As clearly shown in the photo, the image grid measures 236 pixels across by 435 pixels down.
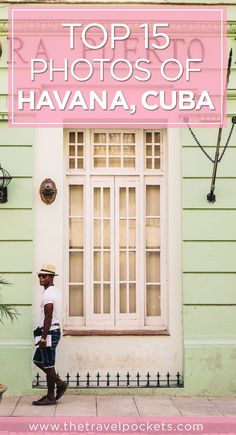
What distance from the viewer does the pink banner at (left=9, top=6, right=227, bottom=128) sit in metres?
10.7

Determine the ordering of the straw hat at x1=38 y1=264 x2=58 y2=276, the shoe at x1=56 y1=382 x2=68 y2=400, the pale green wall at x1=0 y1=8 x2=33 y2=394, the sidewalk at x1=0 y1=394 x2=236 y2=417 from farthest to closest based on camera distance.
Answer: the pale green wall at x1=0 y1=8 x2=33 y2=394 → the straw hat at x1=38 y1=264 x2=58 y2=276 → the shoe at x1=56 y1=382 x2=68 y2=400 → the sidewalk at x1=0 y1=394 x2=236 y2=417

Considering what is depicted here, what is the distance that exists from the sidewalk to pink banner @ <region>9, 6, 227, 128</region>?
13.7ft

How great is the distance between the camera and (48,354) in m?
9.54

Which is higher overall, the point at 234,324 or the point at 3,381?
the point at 234,324

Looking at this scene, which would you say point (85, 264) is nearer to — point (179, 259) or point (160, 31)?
point (179, 259)

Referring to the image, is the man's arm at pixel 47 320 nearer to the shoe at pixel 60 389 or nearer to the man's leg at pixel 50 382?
the man's leg at pixel 50 382

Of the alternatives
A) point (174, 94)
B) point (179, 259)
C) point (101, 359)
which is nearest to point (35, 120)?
point (174, 94)

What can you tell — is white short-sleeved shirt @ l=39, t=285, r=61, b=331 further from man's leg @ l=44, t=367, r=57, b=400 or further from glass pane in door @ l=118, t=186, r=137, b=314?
glass pane in door @ l=118, t=186, r=137, b=314

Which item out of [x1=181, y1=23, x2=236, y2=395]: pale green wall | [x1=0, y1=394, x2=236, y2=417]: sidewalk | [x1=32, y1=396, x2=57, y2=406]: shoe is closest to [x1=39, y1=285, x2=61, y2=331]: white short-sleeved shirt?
[x1=32, y1=396, x2=57, y2=406]: shoe

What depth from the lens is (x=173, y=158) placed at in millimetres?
10711

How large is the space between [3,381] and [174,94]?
5.12m

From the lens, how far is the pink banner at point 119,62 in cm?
1070

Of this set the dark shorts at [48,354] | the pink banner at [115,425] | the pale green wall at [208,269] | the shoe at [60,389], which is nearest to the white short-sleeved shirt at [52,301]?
the dark shorts at [48,354]

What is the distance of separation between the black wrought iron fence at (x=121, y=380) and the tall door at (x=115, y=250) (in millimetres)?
833
